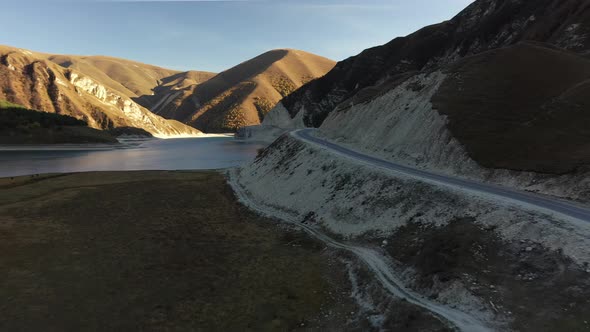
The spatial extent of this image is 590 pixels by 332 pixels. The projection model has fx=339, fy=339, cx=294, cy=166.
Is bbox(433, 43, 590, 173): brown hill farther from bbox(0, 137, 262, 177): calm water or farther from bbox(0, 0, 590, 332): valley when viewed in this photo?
bbox(0, 137, 262, 177): calm water

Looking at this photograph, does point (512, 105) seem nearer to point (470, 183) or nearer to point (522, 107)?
point (522, 107)

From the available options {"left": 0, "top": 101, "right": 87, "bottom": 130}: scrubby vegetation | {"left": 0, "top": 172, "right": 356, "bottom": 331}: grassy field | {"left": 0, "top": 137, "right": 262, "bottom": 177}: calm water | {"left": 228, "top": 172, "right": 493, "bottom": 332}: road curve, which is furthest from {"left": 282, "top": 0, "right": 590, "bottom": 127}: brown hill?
{"left": 0, "top": 101, "right": 87, "bottom": 130}: scrubby vegetation

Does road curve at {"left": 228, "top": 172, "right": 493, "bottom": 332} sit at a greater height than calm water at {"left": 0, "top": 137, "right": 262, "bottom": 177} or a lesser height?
greater

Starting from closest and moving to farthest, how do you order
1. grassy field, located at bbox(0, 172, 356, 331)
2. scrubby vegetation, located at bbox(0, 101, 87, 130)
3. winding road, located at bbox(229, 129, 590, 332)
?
winding road, located at bbox(229, 129, 590, 332) → grassy field, located at bbox(0, 172, 356, 331) → scrubby vegetation, located at bbox(0, 101, 87, 130)

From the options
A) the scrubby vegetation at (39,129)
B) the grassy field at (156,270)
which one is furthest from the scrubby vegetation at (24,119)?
the grassy field at (156,270)

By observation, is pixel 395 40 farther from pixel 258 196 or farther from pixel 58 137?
pixel 58 137

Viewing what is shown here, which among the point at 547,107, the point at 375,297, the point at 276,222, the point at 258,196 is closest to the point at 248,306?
the point at 375,297
